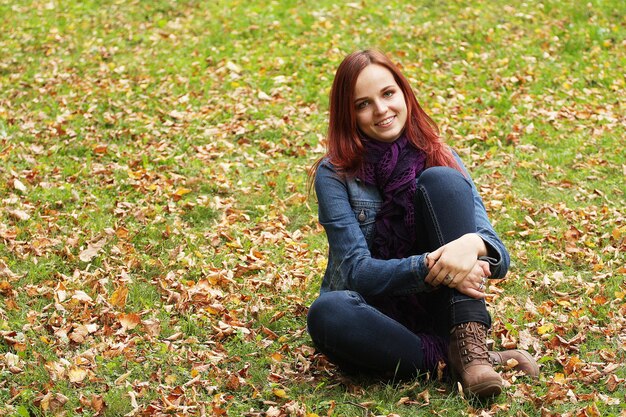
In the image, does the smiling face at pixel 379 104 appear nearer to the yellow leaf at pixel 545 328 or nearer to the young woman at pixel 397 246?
the young woman at pixel 397 246

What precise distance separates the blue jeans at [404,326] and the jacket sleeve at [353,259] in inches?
4.1

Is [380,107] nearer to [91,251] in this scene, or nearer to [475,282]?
[475,282]

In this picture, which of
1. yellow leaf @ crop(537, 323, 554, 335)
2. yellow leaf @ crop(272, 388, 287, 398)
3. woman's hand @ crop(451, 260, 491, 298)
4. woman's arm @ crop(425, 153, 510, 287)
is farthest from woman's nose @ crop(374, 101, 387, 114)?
yellow leaf @ crop(537, 323, 554, 335)

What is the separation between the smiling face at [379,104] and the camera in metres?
3.67

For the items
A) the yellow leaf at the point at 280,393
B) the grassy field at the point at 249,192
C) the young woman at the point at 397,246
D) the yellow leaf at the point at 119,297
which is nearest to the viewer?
the young woman at the point at 397,246

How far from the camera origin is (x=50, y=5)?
424 inches

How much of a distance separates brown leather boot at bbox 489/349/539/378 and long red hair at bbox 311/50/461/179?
0.90 meters

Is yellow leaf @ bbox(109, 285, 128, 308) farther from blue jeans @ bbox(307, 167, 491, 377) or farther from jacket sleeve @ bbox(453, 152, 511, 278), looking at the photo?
jacket sleeve @ bbox(453, 152, 511, 278)

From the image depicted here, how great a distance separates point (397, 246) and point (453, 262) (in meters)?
0.46

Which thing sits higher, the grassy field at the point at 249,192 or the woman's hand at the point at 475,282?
the woman's hand at the point at 475,282

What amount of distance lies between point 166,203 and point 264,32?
426 centimetres

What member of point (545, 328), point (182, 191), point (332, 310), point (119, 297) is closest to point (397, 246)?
point (332, 310)

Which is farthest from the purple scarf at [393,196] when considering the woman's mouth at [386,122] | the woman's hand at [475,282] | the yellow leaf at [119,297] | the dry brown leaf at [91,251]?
the dry brown leaf at [91,251]

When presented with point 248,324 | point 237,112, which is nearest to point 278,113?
point 237,112
